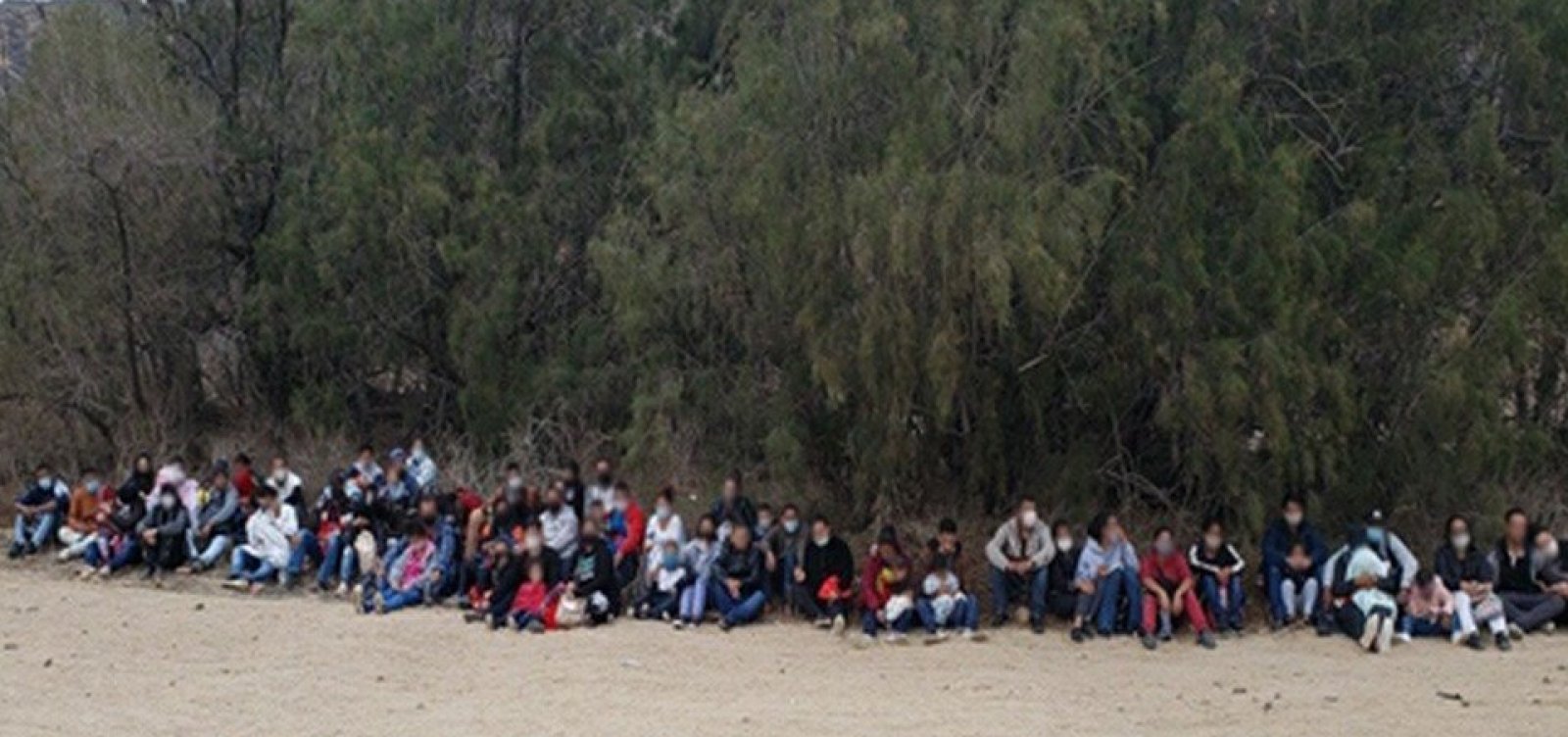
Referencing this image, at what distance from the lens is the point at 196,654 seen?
13562 mm

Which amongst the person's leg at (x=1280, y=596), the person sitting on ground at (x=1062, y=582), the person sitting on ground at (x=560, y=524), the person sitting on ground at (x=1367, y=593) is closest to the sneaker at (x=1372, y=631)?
the person sitting on ground at (x=1367, y=593)

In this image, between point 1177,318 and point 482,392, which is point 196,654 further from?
point 1177,318

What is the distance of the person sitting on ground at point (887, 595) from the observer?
13.8 metres

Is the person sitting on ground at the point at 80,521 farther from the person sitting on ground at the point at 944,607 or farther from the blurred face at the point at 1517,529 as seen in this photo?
the blurred face at the point at 1517,529

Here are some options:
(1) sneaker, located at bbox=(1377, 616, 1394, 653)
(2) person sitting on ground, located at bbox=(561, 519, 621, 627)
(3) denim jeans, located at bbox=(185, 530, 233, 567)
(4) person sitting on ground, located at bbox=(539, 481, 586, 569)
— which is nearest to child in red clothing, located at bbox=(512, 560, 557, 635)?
(2) person sitting on ground, located at bbox=(561, 519, 621, 627)

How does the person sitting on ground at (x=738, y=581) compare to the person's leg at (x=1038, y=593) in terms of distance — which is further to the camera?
the person sitting on ground at (x=738, y=581)

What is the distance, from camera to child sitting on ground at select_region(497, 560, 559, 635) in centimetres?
1427

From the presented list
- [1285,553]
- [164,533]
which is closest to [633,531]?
[164,533]

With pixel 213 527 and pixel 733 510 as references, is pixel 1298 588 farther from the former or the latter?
pixel 213 527

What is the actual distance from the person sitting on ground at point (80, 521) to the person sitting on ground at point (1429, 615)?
43.7ft

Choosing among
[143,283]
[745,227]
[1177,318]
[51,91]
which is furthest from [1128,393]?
[51,91]

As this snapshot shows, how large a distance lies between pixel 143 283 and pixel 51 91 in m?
2.82

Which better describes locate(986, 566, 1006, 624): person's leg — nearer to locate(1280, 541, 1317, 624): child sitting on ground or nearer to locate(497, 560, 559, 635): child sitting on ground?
locate(1280, 541, 1317, 624): child sitting on ground

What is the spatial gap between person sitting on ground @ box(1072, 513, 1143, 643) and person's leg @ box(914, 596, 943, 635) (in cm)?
121
